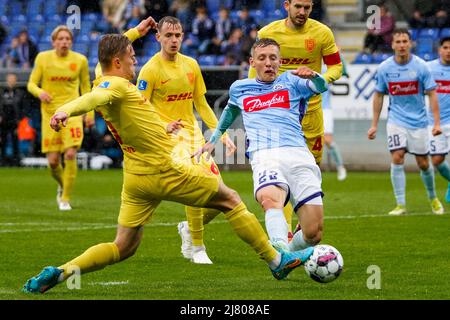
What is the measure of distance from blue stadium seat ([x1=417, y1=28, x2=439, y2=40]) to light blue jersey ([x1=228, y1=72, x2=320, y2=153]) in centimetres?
1545

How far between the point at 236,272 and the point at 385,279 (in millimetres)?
1309

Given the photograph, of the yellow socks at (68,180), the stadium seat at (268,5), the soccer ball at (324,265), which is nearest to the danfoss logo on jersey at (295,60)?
the soccer ball at (324,265)

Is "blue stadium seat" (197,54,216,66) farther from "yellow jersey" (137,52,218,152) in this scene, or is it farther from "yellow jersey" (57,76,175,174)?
"yellow jersey" (57,76,175,174)

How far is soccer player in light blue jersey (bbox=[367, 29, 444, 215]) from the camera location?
13766 mm

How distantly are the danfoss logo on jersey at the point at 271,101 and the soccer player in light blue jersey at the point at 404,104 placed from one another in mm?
5193

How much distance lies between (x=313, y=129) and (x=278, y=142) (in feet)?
6.39

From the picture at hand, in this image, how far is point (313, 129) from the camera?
1044 cm

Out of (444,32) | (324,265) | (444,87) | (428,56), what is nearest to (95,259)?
(324,265)

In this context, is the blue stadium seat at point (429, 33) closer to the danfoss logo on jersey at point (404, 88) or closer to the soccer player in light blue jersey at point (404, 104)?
the soccer player in light blue jersey at point (404, 104)

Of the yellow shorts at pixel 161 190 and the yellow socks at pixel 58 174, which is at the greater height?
the yellow shorts at pixel 161 190

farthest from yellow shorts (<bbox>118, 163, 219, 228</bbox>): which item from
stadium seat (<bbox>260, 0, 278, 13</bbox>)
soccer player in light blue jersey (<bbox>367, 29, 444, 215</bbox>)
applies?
stadium seat (<bbox>260, 0, 278, 13</bbox>)

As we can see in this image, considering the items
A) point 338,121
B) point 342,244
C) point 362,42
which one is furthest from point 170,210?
point 362,42

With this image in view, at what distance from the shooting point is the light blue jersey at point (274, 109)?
8.60 meters
